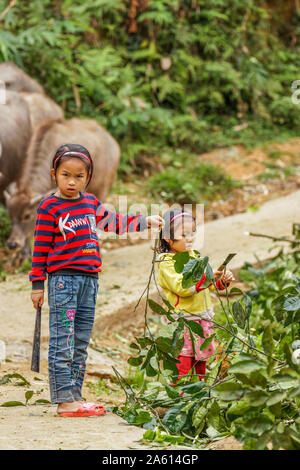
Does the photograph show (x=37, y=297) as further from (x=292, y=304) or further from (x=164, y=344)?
(x=292, y=304)

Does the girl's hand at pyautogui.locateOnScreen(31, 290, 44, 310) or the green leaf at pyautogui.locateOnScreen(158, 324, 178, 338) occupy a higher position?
the girl's hand at pyautogui.locateOnScreen(31, 290, 44, 310)

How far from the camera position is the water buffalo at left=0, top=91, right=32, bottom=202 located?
8.20m

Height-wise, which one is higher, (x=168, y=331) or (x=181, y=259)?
(x=181, y=259)

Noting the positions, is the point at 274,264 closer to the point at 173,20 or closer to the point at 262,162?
the point at 262,162

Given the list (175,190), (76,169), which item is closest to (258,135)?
(175,190)

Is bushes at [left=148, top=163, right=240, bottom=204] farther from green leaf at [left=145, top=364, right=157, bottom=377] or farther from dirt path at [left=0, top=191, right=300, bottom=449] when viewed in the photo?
green leaf at [left=145, top=364, right=157, bottom=377]

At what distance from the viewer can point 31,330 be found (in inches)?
189

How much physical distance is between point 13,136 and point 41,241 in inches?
226

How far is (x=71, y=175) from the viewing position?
309cm

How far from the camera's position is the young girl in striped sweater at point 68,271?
3.03m

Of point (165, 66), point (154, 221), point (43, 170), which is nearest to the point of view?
point (154, 221)

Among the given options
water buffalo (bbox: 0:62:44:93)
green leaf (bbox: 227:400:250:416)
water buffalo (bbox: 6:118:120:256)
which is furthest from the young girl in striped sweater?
water buffalo (bbox: 0:62:44:93)

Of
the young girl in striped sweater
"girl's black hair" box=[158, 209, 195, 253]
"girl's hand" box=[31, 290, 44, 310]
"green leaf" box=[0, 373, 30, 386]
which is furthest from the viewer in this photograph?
"girl's black hair" box=[158, 209, 195, 253]

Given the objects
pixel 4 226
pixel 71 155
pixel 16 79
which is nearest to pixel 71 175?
pixel 71 155
